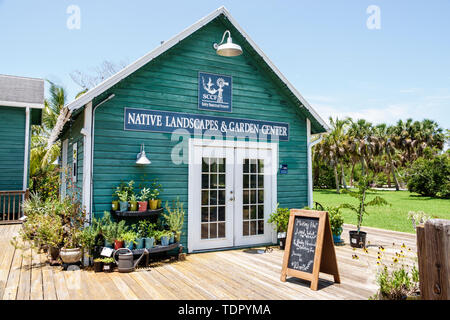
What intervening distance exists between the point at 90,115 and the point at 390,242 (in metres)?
7.33

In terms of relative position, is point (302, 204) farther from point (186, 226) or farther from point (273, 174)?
point (186, 226)

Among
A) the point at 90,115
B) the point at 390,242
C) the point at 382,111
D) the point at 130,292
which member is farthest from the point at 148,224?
the point at 382,111

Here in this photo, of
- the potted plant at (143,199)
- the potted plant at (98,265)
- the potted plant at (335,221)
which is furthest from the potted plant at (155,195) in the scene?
the potted plant at (335,221)

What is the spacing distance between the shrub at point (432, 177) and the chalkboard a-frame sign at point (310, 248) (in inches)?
891

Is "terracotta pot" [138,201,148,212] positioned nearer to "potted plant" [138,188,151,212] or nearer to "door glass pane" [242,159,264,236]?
"potted plant" [138,188,151,212]

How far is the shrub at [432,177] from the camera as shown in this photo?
22.8m

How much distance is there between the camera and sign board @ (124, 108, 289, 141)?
19.5 ft

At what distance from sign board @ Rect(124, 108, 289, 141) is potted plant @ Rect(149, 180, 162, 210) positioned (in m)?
1.07

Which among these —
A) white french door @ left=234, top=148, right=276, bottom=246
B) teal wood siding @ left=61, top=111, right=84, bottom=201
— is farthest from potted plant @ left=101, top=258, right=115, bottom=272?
white french door @ left=234, top=148, right=276, bottom=246

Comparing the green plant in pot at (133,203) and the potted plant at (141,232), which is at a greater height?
the green plant in pot at (133,203)

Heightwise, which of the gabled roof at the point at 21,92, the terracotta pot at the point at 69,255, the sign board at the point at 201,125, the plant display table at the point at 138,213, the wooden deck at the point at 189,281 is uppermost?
the gabled roof at the point at 21,92

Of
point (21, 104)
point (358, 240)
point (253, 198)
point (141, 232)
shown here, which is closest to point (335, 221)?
point (358, 240)

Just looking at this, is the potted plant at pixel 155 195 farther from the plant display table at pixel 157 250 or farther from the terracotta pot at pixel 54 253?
the terracotta pot at pixel 54 253

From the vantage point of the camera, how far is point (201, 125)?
650cm
